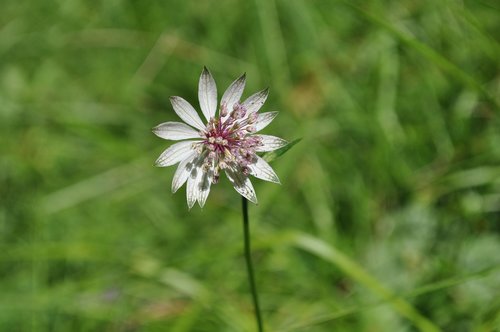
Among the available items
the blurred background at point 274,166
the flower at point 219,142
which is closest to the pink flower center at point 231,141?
the flower at point 219,142

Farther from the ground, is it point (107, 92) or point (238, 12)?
point (238, 12)

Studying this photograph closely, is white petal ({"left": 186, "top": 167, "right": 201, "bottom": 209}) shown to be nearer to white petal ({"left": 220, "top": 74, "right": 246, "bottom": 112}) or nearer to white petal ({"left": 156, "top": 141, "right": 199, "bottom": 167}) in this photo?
white petal ({"left": 156, "top": 141, "right": 199, "bottom": 167})

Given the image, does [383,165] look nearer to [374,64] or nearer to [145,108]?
[374,64]

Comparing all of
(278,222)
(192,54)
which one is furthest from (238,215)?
(192,54)

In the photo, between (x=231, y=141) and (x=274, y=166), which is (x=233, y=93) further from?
(x=274, y=166)

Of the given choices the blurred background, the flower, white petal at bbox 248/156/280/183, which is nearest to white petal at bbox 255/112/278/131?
the flower

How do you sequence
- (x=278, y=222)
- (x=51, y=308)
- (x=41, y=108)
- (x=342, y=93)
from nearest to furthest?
(x=51, y=308), (x=278, y=222), (x=342, y=93), (x=41, y=108)

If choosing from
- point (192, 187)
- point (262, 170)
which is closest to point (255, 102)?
point (262, 170)
